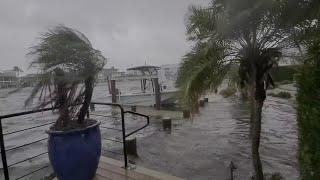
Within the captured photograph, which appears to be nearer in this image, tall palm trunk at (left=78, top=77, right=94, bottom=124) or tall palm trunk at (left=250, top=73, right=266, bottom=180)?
tall palm trunk at (left=78, top=77, right=94, bottom=124)

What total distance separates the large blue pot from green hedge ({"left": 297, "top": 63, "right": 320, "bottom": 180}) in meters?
2.56

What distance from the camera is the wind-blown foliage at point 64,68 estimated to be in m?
3.85

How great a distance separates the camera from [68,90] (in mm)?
4023

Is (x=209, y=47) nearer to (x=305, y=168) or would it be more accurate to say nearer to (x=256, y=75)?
(x=256, y=75)

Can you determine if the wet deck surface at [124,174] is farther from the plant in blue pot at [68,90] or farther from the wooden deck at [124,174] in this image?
the plant in blue pot at [68,90]

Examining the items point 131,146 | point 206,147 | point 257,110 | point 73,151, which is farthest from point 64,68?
point 206,147

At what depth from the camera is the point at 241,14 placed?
4.29m

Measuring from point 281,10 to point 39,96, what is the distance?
3.53 m

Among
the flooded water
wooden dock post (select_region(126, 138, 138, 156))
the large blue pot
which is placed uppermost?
the large blue pot

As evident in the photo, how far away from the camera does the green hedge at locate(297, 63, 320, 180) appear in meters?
2.77

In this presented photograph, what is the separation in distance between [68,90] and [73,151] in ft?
2.60

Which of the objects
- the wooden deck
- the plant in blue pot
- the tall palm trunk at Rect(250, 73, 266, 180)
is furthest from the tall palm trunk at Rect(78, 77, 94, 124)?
the tall palm trunk at Rect(250, 73, 266, 180)

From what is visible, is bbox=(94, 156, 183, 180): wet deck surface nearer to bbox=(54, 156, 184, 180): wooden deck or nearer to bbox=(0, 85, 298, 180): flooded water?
bbox=(54, 156, 184, 180): wooden deck

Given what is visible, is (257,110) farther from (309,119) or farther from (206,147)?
(206,147)
